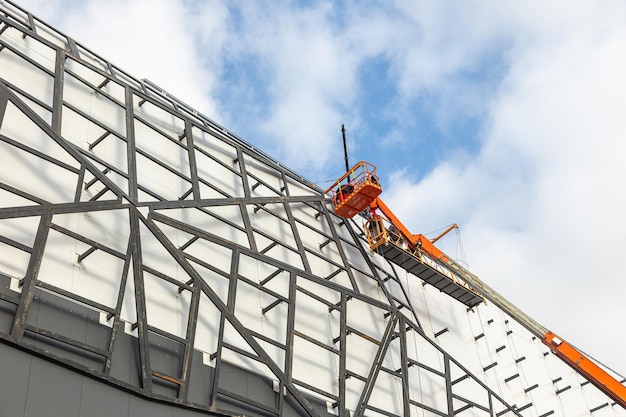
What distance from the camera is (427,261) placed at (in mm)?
33062

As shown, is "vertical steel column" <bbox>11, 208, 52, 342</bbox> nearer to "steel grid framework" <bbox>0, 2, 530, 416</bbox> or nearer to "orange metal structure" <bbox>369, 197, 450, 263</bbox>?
"steel grid framework" <bbox>0, 2, 530, 416</bbox>

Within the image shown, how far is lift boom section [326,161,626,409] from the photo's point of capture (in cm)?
3067

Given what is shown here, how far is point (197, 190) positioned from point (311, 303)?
19.2 ft

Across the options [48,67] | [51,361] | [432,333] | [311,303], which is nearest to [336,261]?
[311,303]

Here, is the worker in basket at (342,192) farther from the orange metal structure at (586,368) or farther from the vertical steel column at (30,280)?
the vertical steel column at (30,280)

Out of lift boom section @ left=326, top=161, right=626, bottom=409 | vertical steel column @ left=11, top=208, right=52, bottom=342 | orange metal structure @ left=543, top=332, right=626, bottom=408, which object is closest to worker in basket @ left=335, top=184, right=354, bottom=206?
lift boom section @ left=326, top=161, right=626, bottom=409

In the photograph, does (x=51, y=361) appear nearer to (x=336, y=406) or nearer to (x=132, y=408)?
(x=132, y=408)

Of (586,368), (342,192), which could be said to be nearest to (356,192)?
(342,192)

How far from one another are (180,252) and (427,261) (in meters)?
15.7

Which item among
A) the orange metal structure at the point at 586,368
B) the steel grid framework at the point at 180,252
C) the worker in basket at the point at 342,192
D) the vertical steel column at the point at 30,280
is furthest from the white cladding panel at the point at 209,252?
the orange metal structure at the point at 586,368

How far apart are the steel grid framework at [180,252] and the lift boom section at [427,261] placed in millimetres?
949

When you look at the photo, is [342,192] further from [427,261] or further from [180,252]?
[180,252]

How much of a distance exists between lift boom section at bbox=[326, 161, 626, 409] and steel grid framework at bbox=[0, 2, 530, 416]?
949 millimetres

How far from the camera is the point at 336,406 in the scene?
22719mm
